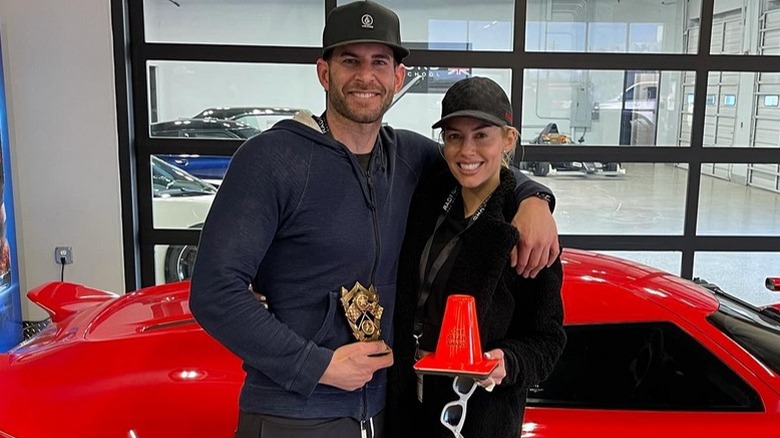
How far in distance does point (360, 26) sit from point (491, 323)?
701mm

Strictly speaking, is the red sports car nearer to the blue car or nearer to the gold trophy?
the gold trophy

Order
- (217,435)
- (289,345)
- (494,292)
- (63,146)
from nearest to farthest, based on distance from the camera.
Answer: (289,345) < (494,292) < (217,435) < (63,146)

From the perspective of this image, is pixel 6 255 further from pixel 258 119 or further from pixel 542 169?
pixel 542 169

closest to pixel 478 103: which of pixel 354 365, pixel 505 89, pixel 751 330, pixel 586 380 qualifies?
pixel 354 365

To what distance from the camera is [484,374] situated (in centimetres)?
122

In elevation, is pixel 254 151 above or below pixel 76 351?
above

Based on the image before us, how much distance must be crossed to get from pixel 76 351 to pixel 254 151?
124 cm

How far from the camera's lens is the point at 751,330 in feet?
6.99

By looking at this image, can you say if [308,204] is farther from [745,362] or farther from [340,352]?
[745,362]

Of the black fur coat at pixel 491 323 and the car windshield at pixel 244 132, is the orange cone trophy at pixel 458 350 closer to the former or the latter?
the black fur coat at pixel 491 323

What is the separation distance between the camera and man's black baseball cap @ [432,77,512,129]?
1.47m

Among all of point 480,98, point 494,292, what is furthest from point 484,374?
point 480,98

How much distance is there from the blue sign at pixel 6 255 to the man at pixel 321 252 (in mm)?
3767

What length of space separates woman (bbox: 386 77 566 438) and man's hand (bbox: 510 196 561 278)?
0.02 meters
